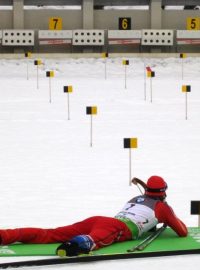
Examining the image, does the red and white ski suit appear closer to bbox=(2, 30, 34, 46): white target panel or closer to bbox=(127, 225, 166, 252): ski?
bbox=(127, 225, 166, 252): ski

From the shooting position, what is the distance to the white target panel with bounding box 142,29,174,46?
3919 cm

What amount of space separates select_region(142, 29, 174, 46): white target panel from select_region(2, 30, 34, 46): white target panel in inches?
237

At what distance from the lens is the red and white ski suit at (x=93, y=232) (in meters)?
6.54

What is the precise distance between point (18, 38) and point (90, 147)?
81.6ft

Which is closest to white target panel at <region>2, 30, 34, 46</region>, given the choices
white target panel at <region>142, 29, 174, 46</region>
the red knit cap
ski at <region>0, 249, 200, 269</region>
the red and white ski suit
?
white target panel at <region>142, 29, 174, 46</region>

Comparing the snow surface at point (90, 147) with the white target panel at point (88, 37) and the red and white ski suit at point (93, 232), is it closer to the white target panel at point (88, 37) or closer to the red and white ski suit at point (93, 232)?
the red and white ski suit at point (93, 232)

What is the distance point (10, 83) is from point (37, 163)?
43.2 ft

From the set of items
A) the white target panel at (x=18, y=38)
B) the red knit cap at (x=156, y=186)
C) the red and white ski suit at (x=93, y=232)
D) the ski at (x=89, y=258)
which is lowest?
the ski at (x=89, y=258)

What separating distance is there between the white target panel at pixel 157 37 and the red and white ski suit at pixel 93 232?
3281 centimetres

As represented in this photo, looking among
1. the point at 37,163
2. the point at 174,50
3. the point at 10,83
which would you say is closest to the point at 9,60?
the point at 10,83

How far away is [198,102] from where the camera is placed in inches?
867

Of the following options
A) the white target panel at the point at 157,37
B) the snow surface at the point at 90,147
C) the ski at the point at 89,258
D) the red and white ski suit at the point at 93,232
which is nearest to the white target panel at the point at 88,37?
the white target panel at the point at 157,37

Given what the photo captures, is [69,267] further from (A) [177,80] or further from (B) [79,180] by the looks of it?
(A) [177,80]

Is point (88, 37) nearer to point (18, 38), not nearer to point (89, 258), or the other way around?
point (18, 38)
